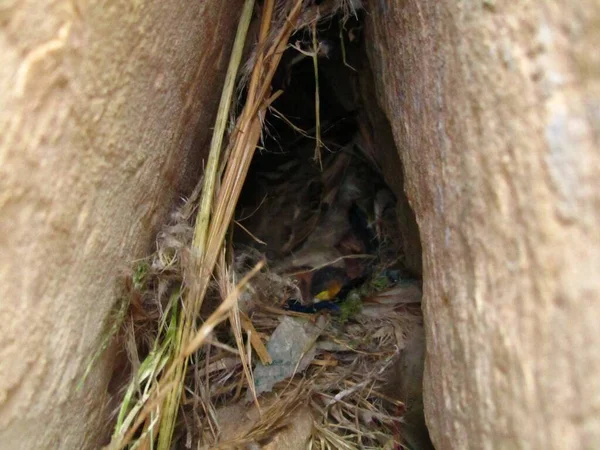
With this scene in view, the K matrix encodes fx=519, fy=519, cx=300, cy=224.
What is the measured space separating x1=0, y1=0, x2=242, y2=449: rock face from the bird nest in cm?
7

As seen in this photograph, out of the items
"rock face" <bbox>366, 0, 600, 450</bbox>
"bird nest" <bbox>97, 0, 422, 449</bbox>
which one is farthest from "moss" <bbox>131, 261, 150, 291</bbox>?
"rock face" <bbox>366, 0, 600, 450</bbox>

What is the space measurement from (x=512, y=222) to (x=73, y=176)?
46 centimetres

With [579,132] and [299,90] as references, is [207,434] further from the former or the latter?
[299,90]

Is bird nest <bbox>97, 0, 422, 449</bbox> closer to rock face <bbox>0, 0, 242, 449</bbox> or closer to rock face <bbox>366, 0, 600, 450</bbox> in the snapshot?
rock face <bbox>0, 0, 242, 449</bbox>

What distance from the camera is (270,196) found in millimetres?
1379

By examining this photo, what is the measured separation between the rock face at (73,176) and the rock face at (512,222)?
1.20ft

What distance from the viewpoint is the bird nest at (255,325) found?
30.6 inches

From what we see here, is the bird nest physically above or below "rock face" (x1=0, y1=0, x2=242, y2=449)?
below

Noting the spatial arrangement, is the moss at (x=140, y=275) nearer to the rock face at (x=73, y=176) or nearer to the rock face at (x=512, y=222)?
the rock face at (x=73, y=176)

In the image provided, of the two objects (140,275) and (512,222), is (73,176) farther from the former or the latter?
(512,222)

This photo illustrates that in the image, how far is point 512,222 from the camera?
469 mm

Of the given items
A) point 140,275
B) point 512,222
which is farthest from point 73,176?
point 512,222

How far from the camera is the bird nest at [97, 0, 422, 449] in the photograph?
2.55 feet

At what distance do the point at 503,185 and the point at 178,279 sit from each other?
52 centimetres
